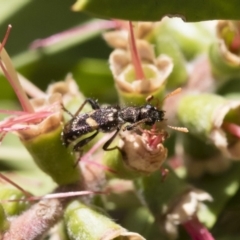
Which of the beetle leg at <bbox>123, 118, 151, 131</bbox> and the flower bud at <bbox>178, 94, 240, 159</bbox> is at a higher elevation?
Result: the beetle leg at <bbox>123, 118, 151, 131</bbox>

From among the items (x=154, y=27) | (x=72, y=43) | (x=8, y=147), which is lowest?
(x=8, y=147)

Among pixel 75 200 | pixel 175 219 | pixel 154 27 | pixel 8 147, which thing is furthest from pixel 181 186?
pixel 8 147

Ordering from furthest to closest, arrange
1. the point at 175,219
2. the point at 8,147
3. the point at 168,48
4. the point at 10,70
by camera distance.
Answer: the point at 8,147 → the point at 168,48 → the point at 175,219 → the point at 10,70

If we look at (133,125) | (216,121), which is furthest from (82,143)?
(216,121)

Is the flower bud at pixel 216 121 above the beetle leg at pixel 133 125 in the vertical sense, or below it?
below

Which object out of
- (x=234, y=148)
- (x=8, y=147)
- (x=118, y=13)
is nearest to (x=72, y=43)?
(x=8, y=147)

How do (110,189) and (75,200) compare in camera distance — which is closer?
(75,200)

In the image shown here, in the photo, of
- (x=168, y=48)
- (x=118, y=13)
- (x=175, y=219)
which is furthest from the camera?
(x=168, y=48)

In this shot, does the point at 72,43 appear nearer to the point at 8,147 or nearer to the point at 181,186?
the point at 8,147

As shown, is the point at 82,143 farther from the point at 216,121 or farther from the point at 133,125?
the point at 216,121

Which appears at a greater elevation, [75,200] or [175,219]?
[75,200]
